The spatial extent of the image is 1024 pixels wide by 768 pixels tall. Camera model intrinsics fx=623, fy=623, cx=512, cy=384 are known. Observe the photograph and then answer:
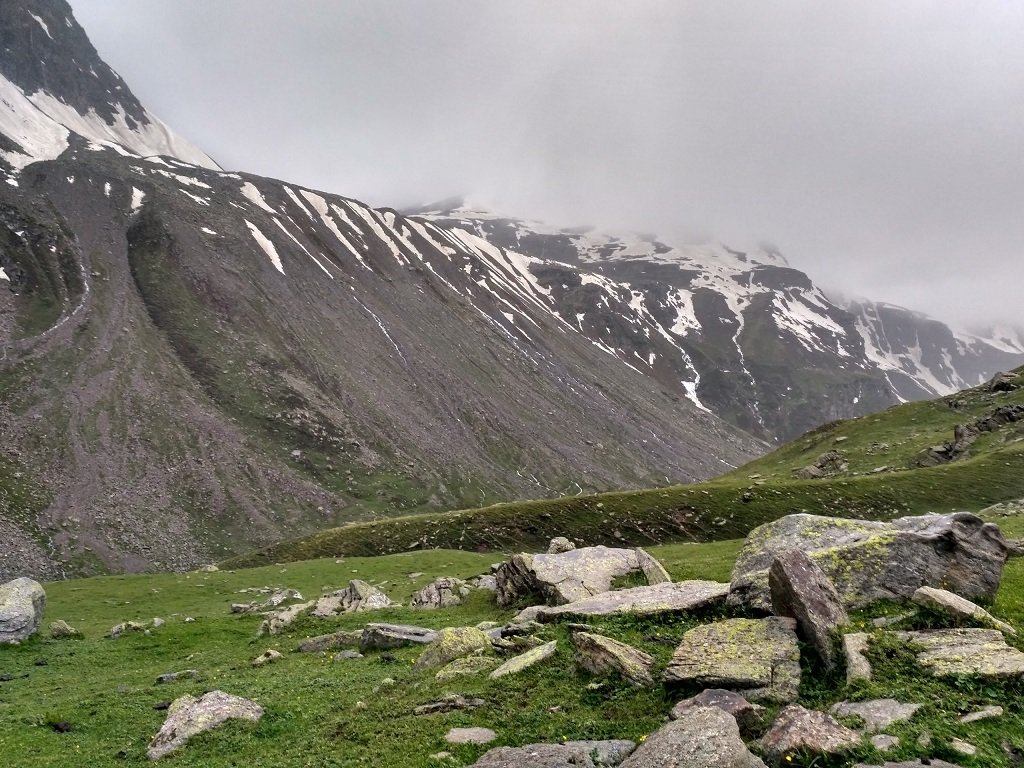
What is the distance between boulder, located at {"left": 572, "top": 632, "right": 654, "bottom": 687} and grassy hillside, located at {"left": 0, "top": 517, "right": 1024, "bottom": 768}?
27cm

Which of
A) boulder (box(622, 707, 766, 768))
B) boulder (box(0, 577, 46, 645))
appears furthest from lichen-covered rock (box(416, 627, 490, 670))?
boulder (box(0, 577, 46, 645))

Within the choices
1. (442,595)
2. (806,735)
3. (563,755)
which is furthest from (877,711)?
(442,595)

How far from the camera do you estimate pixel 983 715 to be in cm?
1148

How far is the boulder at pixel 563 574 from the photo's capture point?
26344 millimetres

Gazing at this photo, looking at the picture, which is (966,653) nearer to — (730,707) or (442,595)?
(730,707)

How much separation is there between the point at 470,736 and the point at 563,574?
1409 centimetres

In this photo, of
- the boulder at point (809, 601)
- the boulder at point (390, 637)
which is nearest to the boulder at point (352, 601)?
the boulder at point (390, 637)

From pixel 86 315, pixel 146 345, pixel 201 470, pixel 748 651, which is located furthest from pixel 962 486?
pixel 86 315

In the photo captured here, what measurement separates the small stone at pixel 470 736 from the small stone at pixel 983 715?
30.4ft

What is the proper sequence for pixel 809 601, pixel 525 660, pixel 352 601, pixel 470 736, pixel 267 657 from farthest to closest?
pixel 352 601 < pixel 267 657 < pixel 525 660 < pixel 809 601 < pixel 470 736

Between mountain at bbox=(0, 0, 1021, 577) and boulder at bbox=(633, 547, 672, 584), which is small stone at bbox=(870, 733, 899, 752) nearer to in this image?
boulder at bbox=(633, 547, 672, 584)

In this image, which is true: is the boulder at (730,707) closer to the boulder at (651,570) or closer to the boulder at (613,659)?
the boulder at (613,659)

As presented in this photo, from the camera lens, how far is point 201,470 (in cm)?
11781

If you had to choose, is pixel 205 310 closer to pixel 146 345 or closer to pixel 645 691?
pixel 146 345
